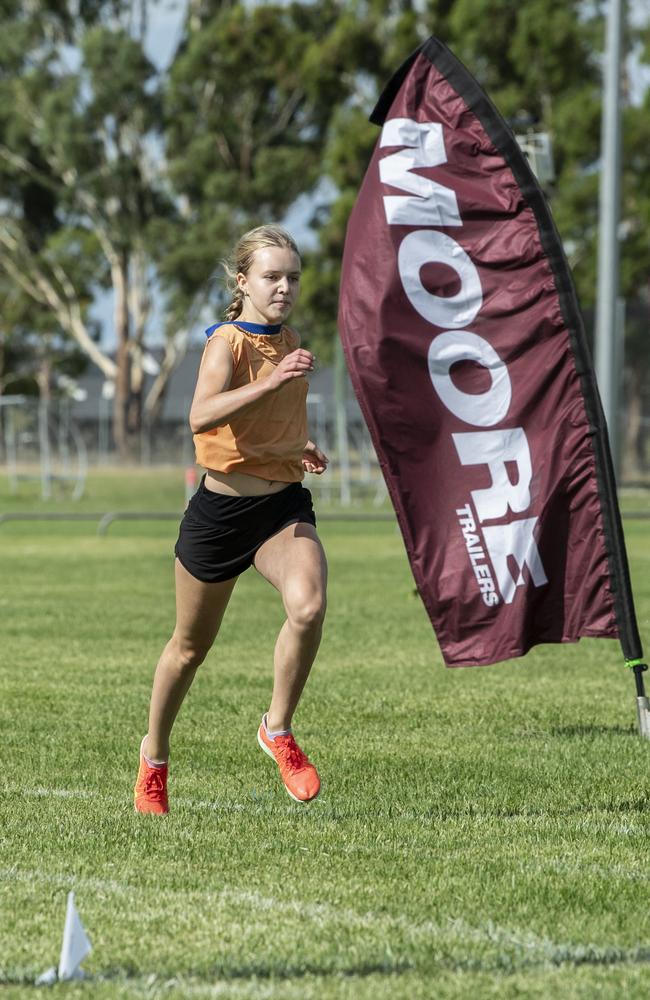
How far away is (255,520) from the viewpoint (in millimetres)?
5809

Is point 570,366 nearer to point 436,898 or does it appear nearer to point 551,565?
point 551,565

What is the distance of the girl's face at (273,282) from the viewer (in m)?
5.77

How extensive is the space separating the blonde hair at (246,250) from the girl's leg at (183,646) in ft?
3.09

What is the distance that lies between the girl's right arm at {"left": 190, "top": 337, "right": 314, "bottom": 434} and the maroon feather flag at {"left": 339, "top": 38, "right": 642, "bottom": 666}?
4.28 ft

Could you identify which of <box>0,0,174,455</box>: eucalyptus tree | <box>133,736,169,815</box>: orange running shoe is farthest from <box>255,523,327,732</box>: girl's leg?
<box>0,0,174,455</box>: eucalyptus tree

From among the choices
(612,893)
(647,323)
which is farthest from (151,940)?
(647,323)

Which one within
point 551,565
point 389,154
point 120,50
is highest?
point 120,50

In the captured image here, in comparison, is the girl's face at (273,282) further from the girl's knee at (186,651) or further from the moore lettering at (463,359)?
the moore lettering at (463,359)

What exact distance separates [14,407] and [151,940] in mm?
35057

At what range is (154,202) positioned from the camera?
54.1 m

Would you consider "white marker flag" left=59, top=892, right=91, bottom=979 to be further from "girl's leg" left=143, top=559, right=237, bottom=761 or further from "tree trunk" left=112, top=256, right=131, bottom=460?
"tree trunk" left=112, top=256, right=131, bottom=460

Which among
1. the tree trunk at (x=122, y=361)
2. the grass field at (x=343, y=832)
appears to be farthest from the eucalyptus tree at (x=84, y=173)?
the grass field at (x=343, y=832)

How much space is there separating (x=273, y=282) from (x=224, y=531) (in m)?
0.87

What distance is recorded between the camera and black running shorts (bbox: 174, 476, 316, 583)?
5.77 m
